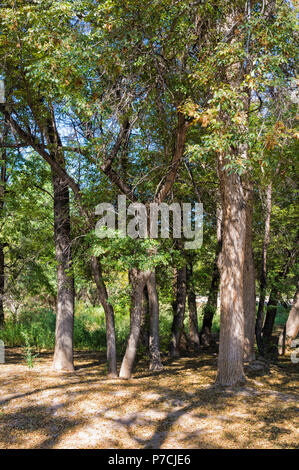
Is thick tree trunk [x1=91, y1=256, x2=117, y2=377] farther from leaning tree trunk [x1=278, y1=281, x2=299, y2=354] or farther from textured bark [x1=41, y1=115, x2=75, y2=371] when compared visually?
leaning tree trunk [x1=278, y1=281, x2=299, y2=354]

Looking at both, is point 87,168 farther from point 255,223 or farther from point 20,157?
point 255,223

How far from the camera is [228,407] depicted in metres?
7.06

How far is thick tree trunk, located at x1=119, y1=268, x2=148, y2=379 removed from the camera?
9.62 metres

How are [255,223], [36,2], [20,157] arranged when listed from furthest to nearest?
1. [255,223]
2. [20,157]
3. [36,2]

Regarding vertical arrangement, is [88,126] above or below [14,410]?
above

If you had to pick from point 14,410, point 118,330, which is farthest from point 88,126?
point 118,330

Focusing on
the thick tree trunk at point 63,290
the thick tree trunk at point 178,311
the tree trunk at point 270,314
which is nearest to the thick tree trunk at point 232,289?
the thick tree trunk at point 63,290

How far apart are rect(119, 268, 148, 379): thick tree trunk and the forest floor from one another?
2.00 ft

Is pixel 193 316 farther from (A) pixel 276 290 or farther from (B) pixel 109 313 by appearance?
(B) pixel 109 313

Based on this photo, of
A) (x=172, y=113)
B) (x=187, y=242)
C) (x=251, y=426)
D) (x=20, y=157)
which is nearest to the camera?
(x=251, y=426)

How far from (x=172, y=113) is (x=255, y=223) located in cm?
631

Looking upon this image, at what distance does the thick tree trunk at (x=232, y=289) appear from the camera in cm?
850

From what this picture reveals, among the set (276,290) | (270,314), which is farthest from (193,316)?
(276,290)

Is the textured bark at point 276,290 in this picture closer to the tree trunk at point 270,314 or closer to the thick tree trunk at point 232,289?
the tree trunk at point 270,314
